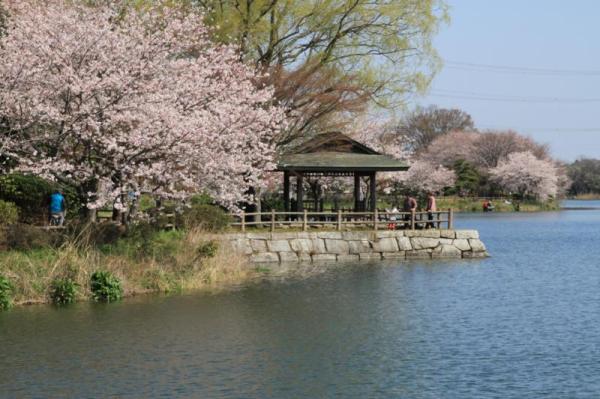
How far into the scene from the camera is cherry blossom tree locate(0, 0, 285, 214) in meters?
22.3

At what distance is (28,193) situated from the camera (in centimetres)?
2883

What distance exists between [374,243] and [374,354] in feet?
56.6

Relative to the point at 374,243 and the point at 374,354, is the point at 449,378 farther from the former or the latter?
the point at 374,243

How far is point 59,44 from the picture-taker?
22500 millimetres

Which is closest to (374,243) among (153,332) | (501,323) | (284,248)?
(284,248)

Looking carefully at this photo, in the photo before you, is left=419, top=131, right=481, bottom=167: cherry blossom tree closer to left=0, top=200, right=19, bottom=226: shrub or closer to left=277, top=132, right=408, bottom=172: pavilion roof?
left=277, top=132, right=408, bottom=172: pavilion roof

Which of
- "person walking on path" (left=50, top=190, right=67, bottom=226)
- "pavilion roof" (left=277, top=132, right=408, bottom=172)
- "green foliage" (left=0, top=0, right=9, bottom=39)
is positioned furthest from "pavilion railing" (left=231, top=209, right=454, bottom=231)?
"green foliage" (left=0, top=0, right=9, bottom=39)

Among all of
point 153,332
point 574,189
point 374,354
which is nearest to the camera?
point 374,354

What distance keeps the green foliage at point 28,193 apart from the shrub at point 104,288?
7187 mm

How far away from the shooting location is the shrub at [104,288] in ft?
70.5

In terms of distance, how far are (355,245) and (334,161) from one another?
3.46 metres

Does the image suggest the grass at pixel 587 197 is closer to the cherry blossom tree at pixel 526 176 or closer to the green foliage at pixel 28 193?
the cherry blossom tree at pixel 526 176

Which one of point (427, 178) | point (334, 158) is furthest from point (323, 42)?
point (427, 178)

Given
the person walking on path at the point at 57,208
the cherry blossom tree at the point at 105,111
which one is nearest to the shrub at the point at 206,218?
the cherry blossom tree at the point at 105,111
